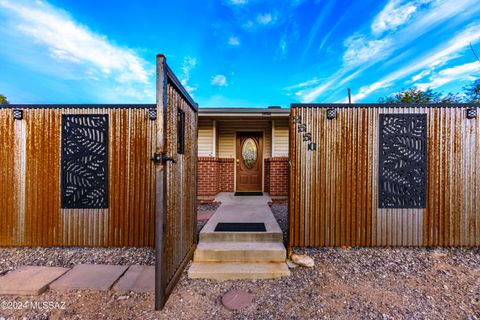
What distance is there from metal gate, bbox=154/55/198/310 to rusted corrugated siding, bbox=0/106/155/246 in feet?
2.89

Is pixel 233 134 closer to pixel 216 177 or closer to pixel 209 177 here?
pixel 216 177

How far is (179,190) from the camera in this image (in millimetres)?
2424

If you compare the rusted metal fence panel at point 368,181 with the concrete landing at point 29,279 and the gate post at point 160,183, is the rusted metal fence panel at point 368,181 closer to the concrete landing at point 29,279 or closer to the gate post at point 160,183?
the gate post at point 160,183

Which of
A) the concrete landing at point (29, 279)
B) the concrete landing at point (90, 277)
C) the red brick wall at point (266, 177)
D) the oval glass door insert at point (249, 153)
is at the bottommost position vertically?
the concrete landing at point (90, 277)

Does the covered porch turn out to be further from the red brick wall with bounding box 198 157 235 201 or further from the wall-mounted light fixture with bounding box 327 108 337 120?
A: the wall-mounted light fixture with bounding box 327 108 337 120

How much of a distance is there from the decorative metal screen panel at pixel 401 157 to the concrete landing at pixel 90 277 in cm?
395

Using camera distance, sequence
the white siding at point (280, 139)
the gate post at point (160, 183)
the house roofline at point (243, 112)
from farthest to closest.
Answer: the white siding at point (280, 139) < the house roofline at point (243, 112) < the gate post at point (160, 183)

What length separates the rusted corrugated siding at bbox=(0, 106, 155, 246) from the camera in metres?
3.27

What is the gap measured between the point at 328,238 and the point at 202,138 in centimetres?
469

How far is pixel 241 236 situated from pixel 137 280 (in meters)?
1.45

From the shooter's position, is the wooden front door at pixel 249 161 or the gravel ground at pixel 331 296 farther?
the wooden front door at pixel 249 161

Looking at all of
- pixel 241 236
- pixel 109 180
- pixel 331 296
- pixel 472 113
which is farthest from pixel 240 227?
pixel 472 113

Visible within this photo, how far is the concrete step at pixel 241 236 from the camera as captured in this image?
301 cm

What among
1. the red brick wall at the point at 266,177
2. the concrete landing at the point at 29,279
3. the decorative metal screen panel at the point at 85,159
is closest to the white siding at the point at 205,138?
the red brick wall at the point at 266,177
